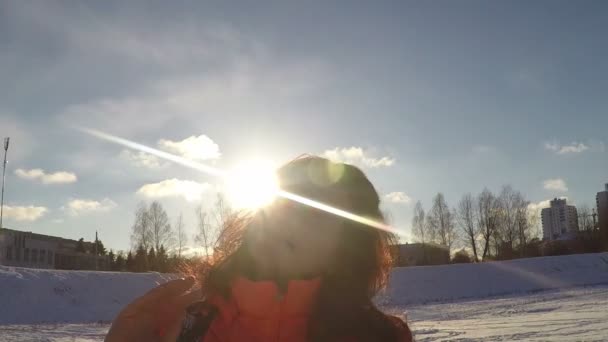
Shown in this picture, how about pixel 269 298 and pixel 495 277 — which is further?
pixel 495 277

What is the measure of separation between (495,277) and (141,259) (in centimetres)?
3480

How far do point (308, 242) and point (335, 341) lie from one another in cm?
32

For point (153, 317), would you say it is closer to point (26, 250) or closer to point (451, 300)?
point (451, 300)

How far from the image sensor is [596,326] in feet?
28.5

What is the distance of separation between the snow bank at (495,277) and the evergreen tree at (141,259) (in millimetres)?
28952

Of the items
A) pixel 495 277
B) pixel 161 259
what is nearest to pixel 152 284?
pixel 495 277

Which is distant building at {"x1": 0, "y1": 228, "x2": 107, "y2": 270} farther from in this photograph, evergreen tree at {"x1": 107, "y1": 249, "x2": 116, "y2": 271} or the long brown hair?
the long brown hair

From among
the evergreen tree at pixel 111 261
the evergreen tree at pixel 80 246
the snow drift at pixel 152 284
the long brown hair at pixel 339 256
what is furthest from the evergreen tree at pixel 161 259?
the long brown hair at pixel 339 256

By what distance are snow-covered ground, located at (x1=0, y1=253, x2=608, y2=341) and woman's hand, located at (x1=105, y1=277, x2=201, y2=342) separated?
843 mm

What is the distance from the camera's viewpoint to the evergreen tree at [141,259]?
5158 cm

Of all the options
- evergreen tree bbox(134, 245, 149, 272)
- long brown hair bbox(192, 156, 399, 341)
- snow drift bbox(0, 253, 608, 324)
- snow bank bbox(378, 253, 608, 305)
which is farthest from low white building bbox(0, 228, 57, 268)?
long brown hair bbox(192, 156, 399, 341)

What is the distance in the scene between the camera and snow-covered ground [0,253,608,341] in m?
9.99

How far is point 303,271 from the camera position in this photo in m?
1.75

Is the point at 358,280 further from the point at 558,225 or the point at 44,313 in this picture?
the point at 558,225
